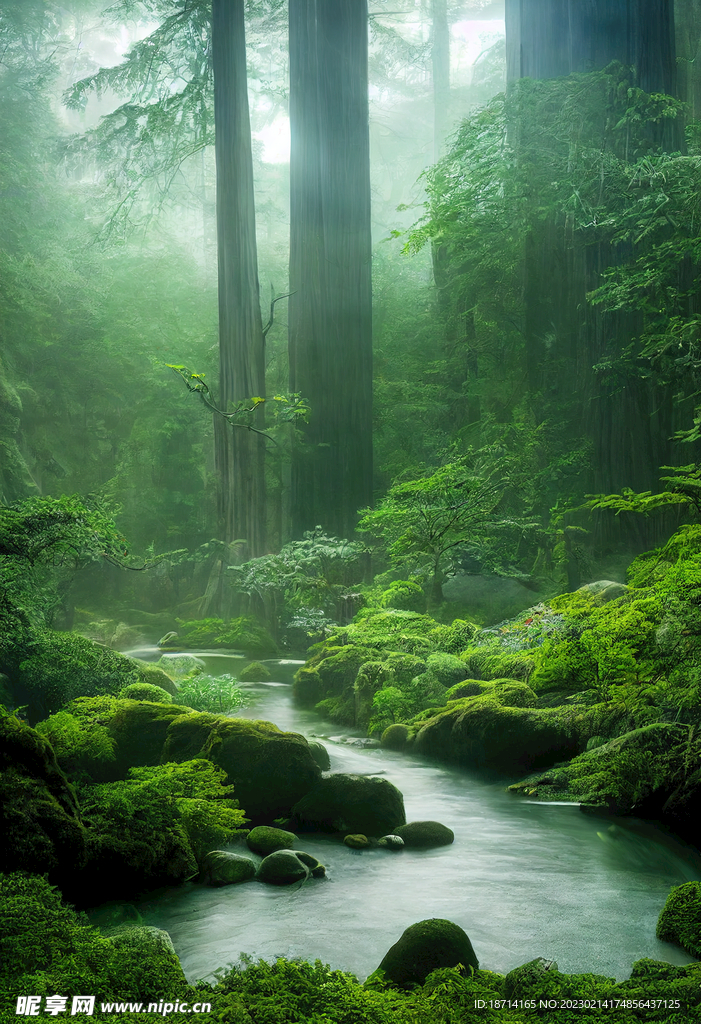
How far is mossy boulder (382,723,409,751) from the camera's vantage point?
16.9ft

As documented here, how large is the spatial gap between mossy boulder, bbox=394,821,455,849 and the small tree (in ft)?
9.58

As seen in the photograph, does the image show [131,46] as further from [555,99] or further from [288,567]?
[288,567]

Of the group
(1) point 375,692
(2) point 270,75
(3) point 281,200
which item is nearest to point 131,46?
(2) point 270,75

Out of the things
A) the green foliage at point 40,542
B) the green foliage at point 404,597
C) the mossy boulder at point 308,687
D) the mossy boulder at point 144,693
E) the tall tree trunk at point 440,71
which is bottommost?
the mossy boulder at point 308,687

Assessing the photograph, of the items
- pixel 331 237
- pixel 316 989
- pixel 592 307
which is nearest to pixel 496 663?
pixel 316 989

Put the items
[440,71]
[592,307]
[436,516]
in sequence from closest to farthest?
[436,516] < [592,307] < [440,71]

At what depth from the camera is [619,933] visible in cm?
319

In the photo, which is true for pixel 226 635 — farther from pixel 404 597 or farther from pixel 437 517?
pixel 437 517

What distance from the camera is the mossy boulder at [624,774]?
13.4 feet

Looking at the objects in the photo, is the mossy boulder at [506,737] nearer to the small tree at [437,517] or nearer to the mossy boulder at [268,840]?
the mossy boulder at [268,840]

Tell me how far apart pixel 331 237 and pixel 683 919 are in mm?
7074

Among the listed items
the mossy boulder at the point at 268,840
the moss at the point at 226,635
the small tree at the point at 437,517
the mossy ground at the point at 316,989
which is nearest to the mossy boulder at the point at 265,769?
the mossy boulder at the point at 268,840

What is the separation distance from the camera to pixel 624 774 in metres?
4.20

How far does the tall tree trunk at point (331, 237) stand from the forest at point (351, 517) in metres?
0.04
